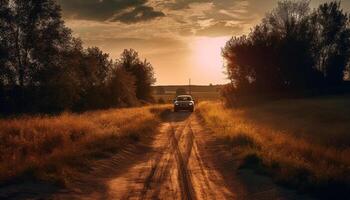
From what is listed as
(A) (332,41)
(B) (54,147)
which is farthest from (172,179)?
(A) (332,41)

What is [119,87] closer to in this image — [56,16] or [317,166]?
[56,16]

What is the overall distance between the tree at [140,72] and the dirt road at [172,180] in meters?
78.4

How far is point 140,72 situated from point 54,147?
263 feet

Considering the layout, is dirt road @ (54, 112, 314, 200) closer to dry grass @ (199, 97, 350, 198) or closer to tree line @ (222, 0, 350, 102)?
dry grass @ (199, 97, 350, 198)

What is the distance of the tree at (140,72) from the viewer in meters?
97.2

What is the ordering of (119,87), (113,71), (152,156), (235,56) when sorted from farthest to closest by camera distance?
(113,71)
(119,87)
(235,56)
(152,156)

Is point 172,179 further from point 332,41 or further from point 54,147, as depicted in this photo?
point 332,41

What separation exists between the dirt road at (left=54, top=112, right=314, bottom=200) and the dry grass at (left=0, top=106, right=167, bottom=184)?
2.44 feet

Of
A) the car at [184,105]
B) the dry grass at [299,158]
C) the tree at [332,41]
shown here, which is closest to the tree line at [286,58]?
the tree at [332,41]

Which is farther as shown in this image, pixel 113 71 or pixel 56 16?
pixel 113 71

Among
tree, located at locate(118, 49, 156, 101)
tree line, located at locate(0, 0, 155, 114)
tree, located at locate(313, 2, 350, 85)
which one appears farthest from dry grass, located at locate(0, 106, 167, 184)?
tree, located at locate(118, 49, 156, 101)

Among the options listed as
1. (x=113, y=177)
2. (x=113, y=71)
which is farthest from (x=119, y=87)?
(x=113, y=177)

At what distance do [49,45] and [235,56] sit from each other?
2876 cm

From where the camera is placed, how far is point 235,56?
205 feet
